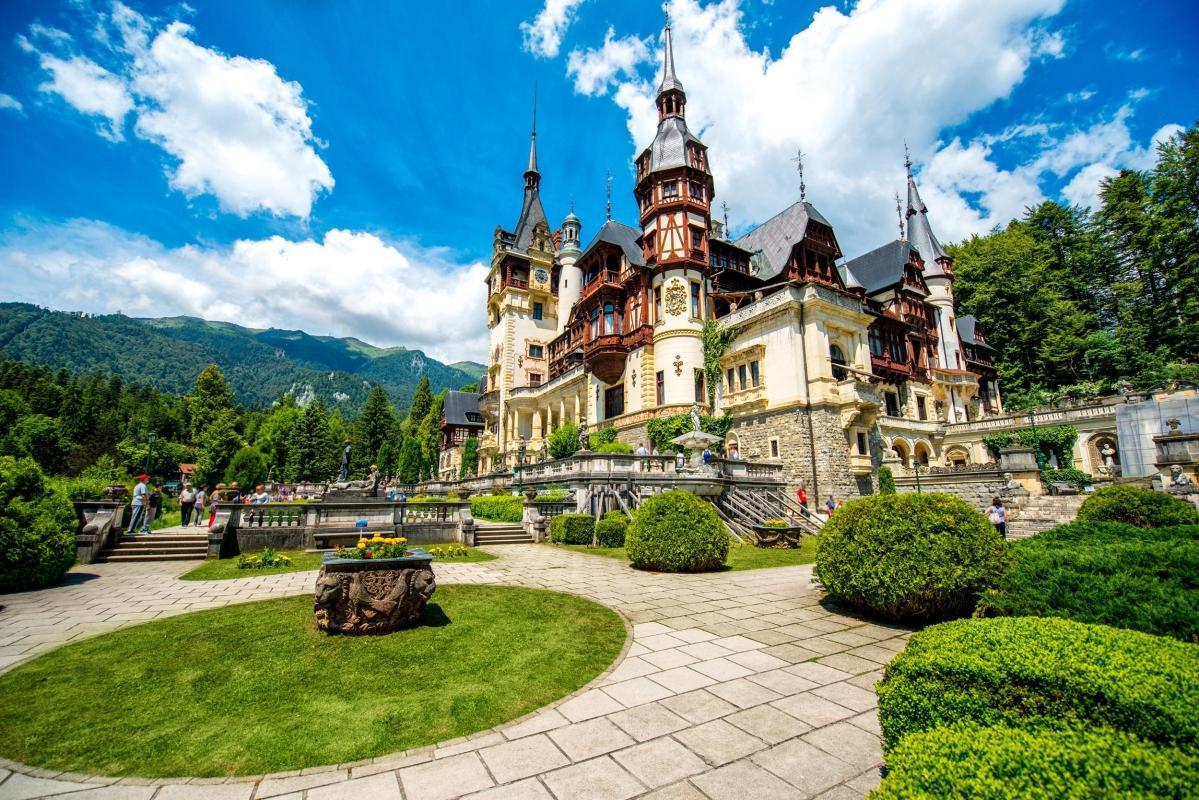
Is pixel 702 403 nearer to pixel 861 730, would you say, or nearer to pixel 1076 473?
pixel 1076 473

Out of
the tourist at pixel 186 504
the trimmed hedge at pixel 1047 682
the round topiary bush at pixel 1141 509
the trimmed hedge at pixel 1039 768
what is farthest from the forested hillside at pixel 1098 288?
the tourist at pixel 186 504

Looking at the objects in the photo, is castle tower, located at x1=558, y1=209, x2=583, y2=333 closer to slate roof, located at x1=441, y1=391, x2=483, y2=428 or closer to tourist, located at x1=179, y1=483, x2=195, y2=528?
slate roof, located at x1=441, y1=391, x2=483, y2=428

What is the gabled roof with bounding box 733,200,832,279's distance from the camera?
112 feet

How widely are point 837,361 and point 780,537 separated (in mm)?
16511

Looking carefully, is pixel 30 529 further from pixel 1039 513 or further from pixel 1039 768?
pixel 1039 513

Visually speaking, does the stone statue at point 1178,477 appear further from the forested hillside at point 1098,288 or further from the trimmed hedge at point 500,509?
the trimmed hedge at point 500,509

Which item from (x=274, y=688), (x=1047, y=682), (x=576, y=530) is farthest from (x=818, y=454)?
(x=274, y=688)

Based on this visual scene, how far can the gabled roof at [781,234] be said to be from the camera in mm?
34219

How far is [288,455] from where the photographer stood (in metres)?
66.6

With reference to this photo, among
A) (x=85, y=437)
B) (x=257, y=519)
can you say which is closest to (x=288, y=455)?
(x=85, y=437)

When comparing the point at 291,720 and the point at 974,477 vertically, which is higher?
the point at 974,477

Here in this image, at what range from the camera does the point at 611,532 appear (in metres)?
17.8

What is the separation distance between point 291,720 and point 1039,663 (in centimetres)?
605

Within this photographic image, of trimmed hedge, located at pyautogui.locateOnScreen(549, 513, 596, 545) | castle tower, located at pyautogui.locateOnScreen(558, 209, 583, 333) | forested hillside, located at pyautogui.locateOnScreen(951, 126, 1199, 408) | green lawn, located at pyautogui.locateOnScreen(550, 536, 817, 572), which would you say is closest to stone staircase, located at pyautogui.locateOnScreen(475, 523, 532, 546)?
trimmed hedge, located at pyautogui.locateOnScreen(549, 513, 596, 545)
